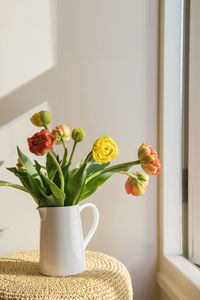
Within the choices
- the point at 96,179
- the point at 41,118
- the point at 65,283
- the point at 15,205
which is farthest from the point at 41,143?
the point at 15,205

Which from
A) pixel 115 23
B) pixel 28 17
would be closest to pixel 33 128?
pixel 28 17

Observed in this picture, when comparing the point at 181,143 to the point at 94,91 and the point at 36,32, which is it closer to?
the point at 94,91

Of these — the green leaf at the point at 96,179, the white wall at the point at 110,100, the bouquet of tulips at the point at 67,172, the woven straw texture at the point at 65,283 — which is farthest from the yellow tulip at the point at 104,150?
the white wall at the point at 110,100

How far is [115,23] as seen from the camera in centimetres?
132

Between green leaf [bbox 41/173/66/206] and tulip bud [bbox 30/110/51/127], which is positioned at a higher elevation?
tulip bud [bbox 30/110/51/127]

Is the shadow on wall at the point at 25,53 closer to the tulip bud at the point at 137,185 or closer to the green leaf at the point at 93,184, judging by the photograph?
the green leaf at the point at 93,184

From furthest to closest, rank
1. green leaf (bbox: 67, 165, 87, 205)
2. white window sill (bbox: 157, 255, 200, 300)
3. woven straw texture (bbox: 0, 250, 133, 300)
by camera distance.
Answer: white window sill (bbox: 157, 255, 200, 300), green leaf (bbox: 67, 165, 87, 205), woven straw texture (bbox: 0, 250, 133, 300)

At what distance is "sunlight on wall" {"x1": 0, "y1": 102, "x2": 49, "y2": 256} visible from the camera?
1233mm

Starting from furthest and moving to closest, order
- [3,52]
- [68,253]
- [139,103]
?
[139,103], [3,52], [68,253]

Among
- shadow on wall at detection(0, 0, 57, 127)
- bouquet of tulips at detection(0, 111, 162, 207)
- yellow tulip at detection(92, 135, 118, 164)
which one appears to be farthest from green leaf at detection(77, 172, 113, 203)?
shadow on wall at detection(0, 0, 57, 127)

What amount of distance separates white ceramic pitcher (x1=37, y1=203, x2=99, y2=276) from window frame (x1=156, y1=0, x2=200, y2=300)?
1.58 ft

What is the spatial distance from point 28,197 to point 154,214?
18.4 inches

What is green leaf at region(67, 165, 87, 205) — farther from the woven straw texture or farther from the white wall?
the white wall

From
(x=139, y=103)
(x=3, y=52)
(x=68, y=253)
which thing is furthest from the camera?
(x=139, y=103)
